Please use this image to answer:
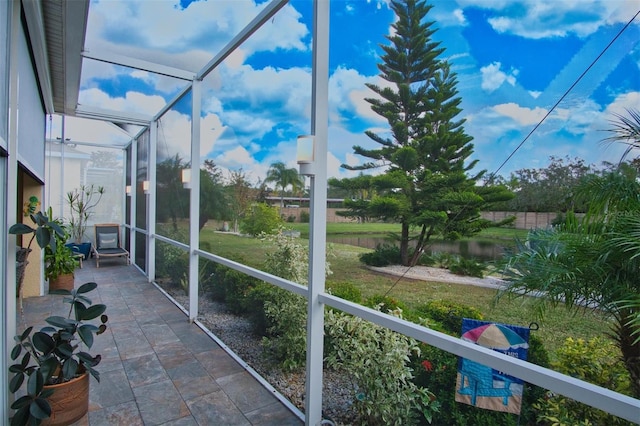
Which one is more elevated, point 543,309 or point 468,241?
point 468,241

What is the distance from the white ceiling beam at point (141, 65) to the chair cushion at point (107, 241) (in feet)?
20.1

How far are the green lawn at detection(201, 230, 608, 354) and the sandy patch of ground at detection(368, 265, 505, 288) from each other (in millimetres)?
26

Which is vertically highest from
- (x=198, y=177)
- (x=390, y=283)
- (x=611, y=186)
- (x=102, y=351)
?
(x=198, y=177)

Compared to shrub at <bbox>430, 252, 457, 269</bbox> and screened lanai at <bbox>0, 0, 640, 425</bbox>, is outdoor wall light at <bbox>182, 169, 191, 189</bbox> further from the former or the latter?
shrub at <bbox>430, 252, 457, 269</bbox>

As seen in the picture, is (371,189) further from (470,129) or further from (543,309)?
(543,309)

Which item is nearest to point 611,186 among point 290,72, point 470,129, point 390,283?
point 470,129

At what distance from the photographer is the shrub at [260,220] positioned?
3.42 metres

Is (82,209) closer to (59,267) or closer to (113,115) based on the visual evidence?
(59,267)

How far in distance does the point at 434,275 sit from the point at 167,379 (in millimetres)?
2571

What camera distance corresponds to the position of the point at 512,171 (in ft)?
4.91

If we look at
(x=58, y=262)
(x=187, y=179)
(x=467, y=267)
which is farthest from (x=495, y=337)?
(x=58, y=262)

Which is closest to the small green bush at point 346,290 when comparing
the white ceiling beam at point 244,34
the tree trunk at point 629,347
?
the tree trunk at point 629,347

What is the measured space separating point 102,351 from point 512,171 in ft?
13.6

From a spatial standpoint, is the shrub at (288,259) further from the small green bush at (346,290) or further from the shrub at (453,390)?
the shrub at (453,390)
